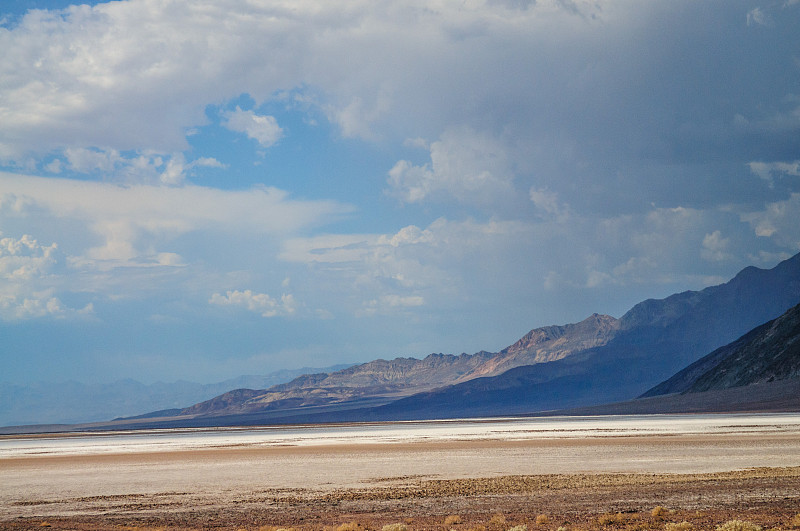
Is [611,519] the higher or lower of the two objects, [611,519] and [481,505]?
the higher

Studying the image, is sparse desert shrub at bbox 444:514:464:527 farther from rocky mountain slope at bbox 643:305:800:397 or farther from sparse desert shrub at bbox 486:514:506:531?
rocky mountain slope at bbox 643:305:800:397

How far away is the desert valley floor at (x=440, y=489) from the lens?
20.7 metres

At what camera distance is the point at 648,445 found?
4566 cm

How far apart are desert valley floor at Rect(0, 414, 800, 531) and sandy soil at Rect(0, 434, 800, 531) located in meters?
0.06

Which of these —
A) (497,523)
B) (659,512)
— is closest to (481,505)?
(497,523)

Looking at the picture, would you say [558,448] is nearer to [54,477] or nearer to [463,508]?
[463,508]

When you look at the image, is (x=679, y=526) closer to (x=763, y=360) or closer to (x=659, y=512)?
(x=659, y=512)

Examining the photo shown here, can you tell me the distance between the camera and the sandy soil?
20.9m

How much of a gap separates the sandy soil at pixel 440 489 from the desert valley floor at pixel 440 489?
0.06 metres

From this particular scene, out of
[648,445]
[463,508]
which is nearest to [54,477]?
[463,508]

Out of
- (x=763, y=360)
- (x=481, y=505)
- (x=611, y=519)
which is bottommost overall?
(x=481, y=505)

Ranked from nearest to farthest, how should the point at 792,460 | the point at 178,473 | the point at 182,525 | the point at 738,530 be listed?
the point at 738,530, the point at 182,525, the point at 792,460, the point at 178,473

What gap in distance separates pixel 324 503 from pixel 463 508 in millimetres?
5108

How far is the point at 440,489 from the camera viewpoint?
27.7 m
